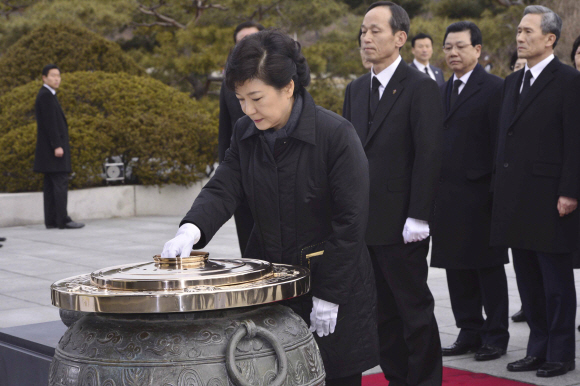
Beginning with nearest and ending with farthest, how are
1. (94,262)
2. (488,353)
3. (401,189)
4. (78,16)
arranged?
(401,189) → (488,353) → (94,262) → (78,16)

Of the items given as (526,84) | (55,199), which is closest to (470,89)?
(526,84)

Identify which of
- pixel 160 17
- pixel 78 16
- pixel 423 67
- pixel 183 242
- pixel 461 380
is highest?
pixel 160 17

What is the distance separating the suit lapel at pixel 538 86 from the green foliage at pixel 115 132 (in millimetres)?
7463

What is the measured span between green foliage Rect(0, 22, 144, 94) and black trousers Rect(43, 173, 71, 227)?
4.16 metres

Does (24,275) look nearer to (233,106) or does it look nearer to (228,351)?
(233,106)

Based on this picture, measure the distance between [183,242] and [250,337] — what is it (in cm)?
46

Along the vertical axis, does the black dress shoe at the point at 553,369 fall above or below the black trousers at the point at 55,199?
below

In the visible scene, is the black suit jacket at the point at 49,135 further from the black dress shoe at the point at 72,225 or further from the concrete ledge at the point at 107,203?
the concrete ledge at the point at 107,203

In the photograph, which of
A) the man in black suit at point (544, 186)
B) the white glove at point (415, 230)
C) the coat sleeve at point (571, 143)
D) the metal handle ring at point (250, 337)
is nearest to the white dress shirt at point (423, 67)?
the man in black suit at point (544, 186)

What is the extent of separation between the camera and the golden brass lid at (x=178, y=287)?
196cm

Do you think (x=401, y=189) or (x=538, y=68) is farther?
(x=538, y=68)

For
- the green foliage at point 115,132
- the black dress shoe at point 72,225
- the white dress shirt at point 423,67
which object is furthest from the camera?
the green foliage at point 115,132

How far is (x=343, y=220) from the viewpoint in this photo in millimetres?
2477

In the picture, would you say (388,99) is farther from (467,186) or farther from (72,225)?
(72,225)
